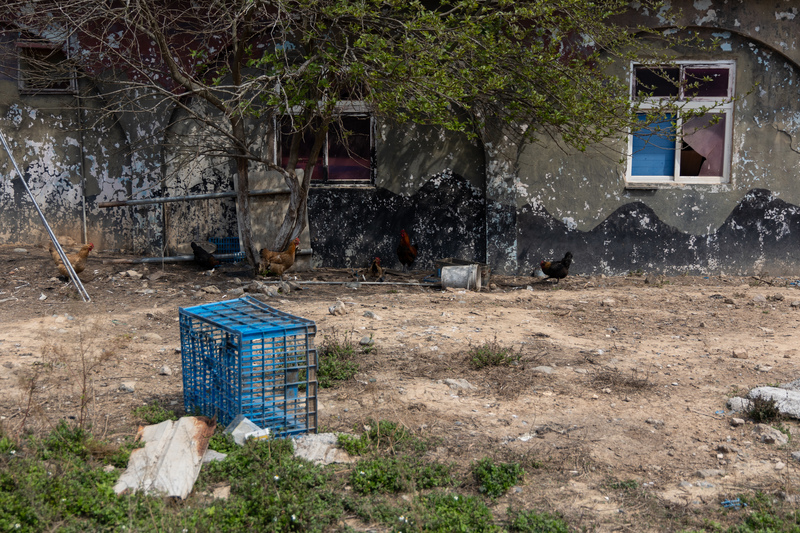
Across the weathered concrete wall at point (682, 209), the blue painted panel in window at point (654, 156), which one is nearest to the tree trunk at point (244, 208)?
the weathered concrete wall at point (682, 209)

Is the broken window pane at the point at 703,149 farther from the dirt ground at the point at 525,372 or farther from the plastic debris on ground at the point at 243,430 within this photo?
the plastic debris on ground at the point at 243,430

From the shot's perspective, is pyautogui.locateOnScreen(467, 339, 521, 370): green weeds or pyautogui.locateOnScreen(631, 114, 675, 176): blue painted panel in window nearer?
pyautogui.locateOnScreen(467, 339, 521, 370): green weeds

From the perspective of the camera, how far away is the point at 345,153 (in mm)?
9227

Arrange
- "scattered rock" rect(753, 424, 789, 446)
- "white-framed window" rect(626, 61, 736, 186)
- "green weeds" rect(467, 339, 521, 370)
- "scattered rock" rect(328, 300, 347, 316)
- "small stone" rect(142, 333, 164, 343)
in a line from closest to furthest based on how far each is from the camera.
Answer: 1. "scattered rock" rect(753, 424, 789, 446)
2. "green weeds" rect(467, 339, 521, 370)
3. "small stone" rect(142, 333, 164, 343)
4. "scattered rock" rect(328, 300, 347, 316)
5. "white-framed window" rect(626, 61, 736, 186)

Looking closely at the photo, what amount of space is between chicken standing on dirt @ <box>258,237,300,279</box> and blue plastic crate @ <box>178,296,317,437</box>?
424cm

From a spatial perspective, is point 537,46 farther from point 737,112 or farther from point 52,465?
point 52,465

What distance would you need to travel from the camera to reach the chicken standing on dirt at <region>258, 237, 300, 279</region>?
26.5 feet

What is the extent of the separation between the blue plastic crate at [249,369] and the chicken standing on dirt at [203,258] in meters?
4.76

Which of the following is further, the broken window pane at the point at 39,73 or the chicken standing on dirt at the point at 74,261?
the broken window pane at the point at 39,73

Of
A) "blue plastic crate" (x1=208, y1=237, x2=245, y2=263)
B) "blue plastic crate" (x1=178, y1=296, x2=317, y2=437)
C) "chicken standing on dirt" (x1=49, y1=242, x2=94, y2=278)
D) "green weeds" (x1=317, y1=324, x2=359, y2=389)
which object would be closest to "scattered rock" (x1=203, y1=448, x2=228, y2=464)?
"blue plastic crate" (x1=178, y1=296, x2=317, y2=437)

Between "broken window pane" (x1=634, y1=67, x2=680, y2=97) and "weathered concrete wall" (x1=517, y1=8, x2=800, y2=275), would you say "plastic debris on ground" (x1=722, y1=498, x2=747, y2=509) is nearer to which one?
"weathered concrete wall" (x1=517, y1=8, x2=800, y2=275)

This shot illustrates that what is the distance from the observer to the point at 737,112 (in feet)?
29.1

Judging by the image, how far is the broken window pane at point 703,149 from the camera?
29.5 ft

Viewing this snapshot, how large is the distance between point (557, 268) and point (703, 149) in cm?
298
